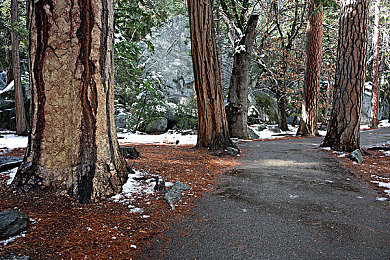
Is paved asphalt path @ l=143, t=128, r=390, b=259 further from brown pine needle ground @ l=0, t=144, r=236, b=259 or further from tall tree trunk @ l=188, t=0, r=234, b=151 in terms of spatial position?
tall tree trunk @ l=188, t=0, r=234, b=151

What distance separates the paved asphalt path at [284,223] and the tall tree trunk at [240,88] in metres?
5.41

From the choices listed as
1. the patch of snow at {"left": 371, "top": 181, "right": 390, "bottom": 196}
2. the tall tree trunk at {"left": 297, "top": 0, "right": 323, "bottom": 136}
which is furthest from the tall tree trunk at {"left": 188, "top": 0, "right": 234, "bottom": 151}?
the tall tree trunk at {"left": 297, "top": 0, "right": 323, "bottom": 136}

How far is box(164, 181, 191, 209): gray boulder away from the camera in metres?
2.25

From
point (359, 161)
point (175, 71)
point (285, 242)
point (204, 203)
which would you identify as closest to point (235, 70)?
point (359, 161)

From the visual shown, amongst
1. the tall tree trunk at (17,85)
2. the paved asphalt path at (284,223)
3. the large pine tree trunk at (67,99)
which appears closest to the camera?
the paved asphalt path at (284,223)

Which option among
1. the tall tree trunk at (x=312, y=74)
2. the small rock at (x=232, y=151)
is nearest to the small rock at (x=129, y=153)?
the small rock at (x=232, y=151)

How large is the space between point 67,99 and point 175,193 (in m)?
1.36

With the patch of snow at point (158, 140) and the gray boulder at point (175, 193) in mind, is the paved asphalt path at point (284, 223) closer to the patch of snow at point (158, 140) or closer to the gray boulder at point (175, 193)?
the gray boulder at point (175, 193)

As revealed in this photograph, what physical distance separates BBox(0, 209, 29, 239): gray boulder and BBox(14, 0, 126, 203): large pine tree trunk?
45 cm

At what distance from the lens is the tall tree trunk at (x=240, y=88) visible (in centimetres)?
856

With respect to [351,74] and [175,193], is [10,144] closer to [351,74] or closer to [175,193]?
[175,193]

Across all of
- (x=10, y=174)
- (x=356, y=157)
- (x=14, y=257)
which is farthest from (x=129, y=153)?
(x=356, y=157)

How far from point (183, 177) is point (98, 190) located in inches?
47.0

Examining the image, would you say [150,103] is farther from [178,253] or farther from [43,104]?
[178,253]
